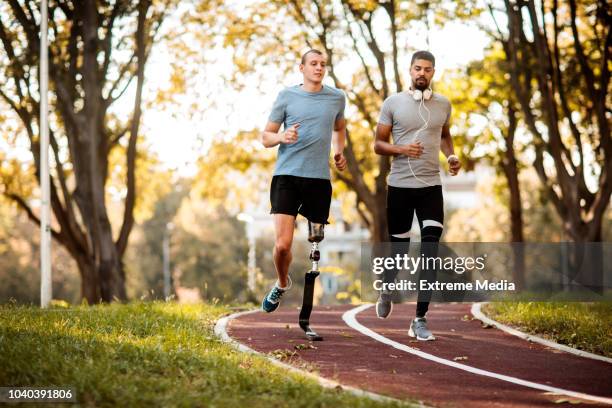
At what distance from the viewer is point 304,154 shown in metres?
8.35

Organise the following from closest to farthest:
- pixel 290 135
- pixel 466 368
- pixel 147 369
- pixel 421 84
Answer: pixel 147 369
pixel 466 368
pixel 290 135
pixel 421 84

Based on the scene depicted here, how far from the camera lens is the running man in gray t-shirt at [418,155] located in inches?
346

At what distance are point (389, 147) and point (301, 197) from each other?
1.13m

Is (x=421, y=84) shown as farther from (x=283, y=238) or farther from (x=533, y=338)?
(x=533, y=338)

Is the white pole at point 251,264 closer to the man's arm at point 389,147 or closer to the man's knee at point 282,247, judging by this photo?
the man's arm at point 389,147

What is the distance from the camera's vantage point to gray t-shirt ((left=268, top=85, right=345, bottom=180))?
329 inches

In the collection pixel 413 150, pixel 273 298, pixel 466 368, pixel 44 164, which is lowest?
pixel 466 368

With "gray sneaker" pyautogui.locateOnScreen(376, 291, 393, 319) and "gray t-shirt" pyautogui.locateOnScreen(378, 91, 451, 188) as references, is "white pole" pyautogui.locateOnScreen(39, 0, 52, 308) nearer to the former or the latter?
"gray sneaker" pyautogui.locateOnScreen(376, 291, 393, 319)

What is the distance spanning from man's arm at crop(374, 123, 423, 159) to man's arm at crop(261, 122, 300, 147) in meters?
1.16

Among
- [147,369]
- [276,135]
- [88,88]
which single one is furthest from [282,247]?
[88,88]

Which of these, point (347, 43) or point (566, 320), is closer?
point (566, 320)

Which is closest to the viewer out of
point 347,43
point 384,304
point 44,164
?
point 384,304

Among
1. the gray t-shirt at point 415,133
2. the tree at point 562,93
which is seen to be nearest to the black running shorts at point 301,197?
the gray t-shirt at point 415,133

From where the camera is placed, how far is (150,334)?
816 cm
